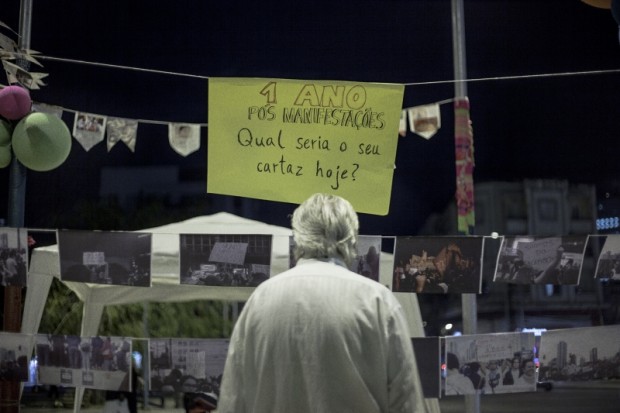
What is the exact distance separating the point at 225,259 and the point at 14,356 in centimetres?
137

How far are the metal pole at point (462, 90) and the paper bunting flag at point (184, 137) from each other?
5.39ft

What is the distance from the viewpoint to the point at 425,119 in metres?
5.23

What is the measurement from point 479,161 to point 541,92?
62.5 ft

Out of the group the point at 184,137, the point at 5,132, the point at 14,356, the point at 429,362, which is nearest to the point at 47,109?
the point at 5,132

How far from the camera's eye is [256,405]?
2016mm

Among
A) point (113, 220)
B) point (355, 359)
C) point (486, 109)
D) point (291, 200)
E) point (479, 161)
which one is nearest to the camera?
point (355, 359)

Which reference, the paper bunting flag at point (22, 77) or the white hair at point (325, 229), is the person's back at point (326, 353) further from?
the paper bunting flag at point (22, 77)

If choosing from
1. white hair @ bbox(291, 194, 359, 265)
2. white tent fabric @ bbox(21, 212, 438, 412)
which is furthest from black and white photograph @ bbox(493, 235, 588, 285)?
white hair @ bbox(291, 194, 359, 265)

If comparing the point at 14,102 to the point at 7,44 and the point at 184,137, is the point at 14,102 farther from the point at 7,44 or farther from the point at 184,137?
the point at 184,137

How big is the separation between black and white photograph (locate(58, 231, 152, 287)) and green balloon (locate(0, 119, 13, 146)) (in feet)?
2.07

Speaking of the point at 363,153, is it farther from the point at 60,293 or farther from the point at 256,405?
the point at 60,293

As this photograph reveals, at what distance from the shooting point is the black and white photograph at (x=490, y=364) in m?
4.60

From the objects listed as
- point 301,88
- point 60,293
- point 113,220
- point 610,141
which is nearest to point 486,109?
point 610,141

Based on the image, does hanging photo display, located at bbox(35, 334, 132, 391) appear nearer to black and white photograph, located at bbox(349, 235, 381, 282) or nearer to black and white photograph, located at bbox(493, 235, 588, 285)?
black and white photograph, located at bbox(349, 235, 381, 282)
